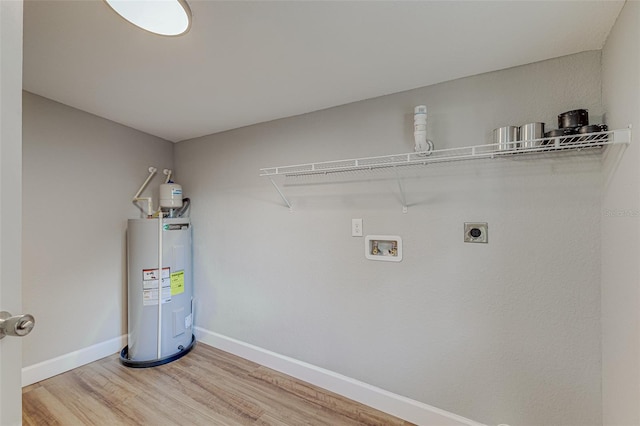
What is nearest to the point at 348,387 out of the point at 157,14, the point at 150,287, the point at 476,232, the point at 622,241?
the point at 476,232

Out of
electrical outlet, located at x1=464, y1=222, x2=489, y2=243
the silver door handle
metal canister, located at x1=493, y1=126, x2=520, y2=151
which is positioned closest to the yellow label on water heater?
the silver door handle

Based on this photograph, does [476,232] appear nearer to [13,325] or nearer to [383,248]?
[383,248]

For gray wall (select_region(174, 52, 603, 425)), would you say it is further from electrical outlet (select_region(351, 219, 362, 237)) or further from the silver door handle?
the silver door handle

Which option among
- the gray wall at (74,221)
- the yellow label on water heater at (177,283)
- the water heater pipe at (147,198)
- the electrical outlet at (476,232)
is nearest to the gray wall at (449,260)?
the electrical outlet at (476,232)

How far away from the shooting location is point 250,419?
66.9 inches

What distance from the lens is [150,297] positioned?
7.54 ft

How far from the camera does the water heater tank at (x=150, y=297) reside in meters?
2.28

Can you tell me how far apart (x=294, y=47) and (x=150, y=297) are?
2.24 m

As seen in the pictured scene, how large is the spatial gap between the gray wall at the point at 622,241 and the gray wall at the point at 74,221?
11.0ft

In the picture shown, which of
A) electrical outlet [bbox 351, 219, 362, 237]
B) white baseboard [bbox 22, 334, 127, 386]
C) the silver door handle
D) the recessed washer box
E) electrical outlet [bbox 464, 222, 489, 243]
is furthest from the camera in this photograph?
Answer: white baseboard [bbox 22, 334, 127, 386]

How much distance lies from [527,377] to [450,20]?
175 centimetres

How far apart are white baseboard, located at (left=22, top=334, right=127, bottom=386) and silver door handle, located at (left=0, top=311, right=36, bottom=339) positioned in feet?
6.86

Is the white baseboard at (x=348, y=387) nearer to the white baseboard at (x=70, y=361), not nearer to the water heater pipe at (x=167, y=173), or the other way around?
the white baseboard at (x=70, y=361)

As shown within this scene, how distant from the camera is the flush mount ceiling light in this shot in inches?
45.1
